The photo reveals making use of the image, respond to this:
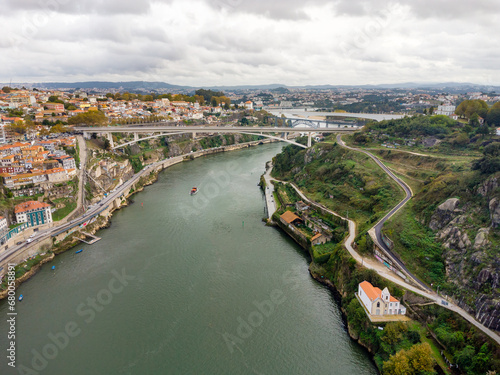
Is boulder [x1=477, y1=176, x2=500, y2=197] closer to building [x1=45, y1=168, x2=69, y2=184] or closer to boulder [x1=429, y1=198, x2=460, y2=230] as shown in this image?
boulder [x1=429, y1=198, x2=460, y2=230]

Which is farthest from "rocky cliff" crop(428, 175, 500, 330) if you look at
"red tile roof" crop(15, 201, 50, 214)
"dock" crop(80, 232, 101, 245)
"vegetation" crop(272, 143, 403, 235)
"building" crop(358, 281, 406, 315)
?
"red tile roof" crop(15, 201, 50, 214)

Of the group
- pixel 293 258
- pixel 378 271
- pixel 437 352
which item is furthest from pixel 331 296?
pixel 437 352

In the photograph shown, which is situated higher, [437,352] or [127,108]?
[127,108]

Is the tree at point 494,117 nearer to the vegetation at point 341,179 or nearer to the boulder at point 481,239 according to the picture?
the vegetation at point 341,179

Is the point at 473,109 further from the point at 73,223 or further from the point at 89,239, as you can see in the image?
the point at 73,223

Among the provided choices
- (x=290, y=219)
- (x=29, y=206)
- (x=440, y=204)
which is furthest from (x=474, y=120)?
(x=29, y=206)

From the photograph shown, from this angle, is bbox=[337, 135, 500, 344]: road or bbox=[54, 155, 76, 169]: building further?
bbox=[54, 155, 76, 169]: building

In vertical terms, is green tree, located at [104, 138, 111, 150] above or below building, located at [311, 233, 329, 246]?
above

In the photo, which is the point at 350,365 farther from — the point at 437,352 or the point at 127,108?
the point at 127,108
